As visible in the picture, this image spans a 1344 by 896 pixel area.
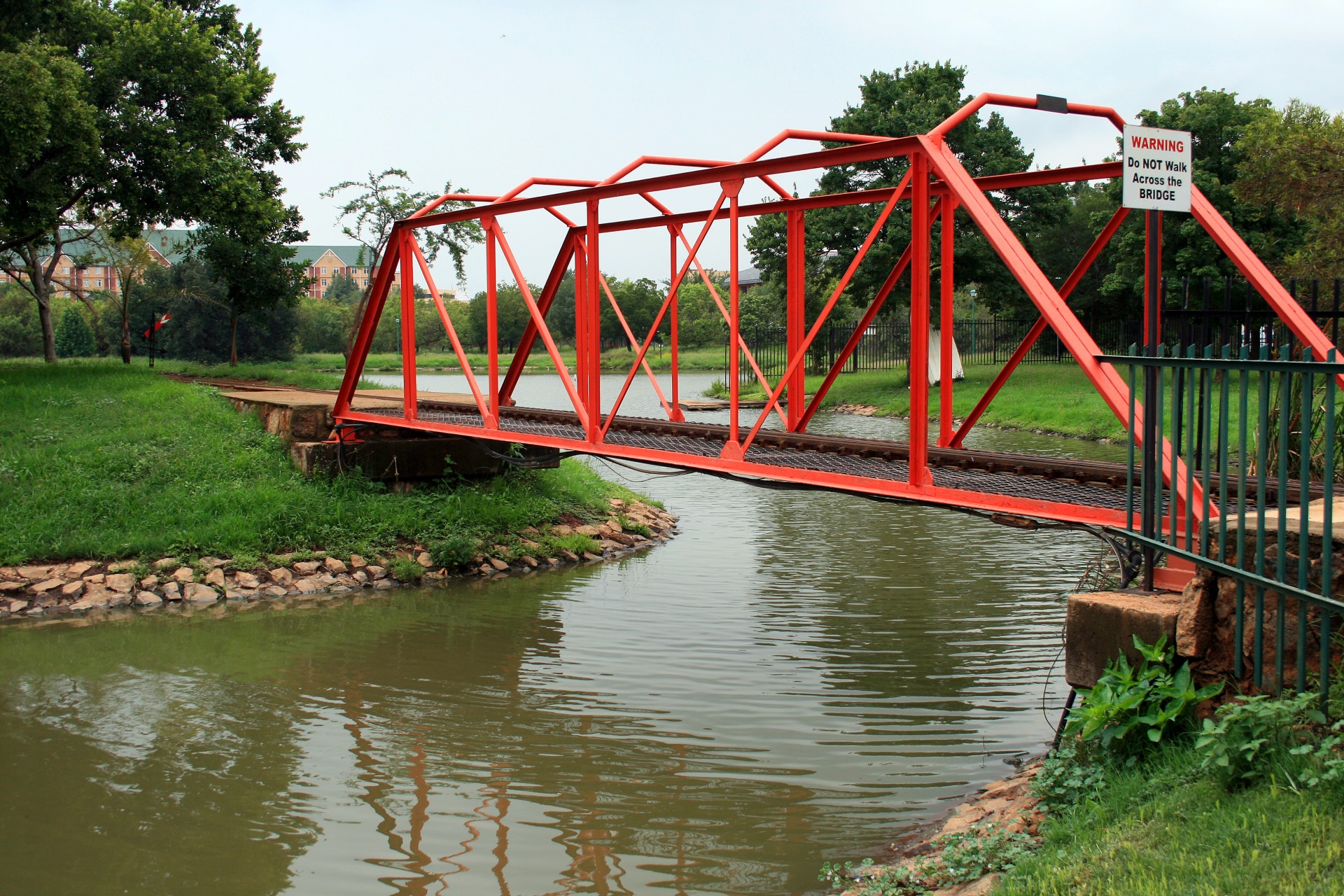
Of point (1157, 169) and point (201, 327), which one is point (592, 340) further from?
point (201, 327)

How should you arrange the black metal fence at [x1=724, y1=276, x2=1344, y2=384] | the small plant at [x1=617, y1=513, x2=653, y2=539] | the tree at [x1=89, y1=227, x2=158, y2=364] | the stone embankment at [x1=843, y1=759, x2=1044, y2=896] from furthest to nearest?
1. the black metal fence at [x1=724, y1=276, x2=1344, y2=384]
2. the tree at [x1=89, y1=227, x2=158, y2=364]
3. the small plant at [x1=617, y1=513, x2=653, y2=539]
4. the stone embankment at [x1=843, y1=759, x2=1044, y2=896]

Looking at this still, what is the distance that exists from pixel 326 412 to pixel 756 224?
26.0m

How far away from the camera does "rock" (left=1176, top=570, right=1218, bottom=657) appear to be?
15.6 ft

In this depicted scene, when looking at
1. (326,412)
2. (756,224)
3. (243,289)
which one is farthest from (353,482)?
(756,224)

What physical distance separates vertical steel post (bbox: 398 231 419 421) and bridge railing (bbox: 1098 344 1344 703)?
26.0 ft

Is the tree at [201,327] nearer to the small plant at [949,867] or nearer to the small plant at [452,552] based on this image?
the small plant at [452,552]

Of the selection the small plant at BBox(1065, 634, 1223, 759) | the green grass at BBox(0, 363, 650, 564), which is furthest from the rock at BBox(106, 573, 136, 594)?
the small plant at BBox(1065, 634, 1223, 759)

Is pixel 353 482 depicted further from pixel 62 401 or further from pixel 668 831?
pixel 668 831

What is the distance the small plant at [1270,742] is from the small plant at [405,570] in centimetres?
996

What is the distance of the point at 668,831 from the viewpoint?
19.3 feet

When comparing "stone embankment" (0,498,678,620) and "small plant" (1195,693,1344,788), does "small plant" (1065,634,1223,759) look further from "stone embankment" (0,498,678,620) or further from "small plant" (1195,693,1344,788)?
"stone embankment" (0,498,678,620)

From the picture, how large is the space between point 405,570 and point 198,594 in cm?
224

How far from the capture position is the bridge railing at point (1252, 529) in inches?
165

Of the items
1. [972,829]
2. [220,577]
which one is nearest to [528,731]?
[972,829]
